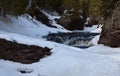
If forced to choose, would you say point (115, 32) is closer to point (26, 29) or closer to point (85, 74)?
point (85, 74)

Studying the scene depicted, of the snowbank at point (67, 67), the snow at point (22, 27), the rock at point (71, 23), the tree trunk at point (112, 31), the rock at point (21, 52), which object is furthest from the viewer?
the rock at point (71, 23)

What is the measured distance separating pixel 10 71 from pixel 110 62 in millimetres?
3104

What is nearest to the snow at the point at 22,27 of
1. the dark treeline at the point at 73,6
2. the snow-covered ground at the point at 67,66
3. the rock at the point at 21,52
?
the dark treeline at the point at 73,6

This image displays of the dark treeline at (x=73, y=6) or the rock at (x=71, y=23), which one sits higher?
the dark treeline at (x=73, y=6)

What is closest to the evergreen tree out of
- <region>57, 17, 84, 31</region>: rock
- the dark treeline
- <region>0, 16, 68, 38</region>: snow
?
the dark treeline

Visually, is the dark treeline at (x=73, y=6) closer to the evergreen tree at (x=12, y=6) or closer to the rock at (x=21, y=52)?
the evergreen tree at (x=12, y=6)

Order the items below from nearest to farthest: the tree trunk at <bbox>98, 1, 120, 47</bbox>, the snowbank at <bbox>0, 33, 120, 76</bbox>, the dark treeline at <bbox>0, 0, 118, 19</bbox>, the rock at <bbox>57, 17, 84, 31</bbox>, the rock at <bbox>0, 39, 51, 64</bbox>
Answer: the snowbank at <bbox>0, 33, 120, 76</bbox> < the rock at <bbox>0, 39, 51, 64</bbox> < the tree trunk at <bbox>98, 1, 120, 47</bbox> < the dark treeline at <bbox>0, 0, 118, 19</bbox> < the rock at <bbox>57, 17, 84, 31</bbox>

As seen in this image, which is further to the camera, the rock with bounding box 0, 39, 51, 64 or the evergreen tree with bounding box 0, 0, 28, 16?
the evergreen tree with bounding box 0, 0, 28, 16

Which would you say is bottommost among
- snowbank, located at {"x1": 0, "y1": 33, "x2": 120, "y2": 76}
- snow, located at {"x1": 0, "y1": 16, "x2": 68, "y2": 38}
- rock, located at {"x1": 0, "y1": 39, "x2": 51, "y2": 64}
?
snowbank, located at {"x1": 0, "y1": 33, "x2": 120, "y2": 76}

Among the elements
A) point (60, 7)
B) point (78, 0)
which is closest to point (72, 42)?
point (78, 0)

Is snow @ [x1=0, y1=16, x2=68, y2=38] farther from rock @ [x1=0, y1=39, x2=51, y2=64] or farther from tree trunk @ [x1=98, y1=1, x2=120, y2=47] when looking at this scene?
rock @ [x1=0, y1=39, x2=51, y2=64]

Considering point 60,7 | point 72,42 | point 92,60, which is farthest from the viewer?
point 60,7

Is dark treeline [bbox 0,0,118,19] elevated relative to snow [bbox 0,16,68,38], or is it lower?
elevated

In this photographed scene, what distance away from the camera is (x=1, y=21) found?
92.4 feet
